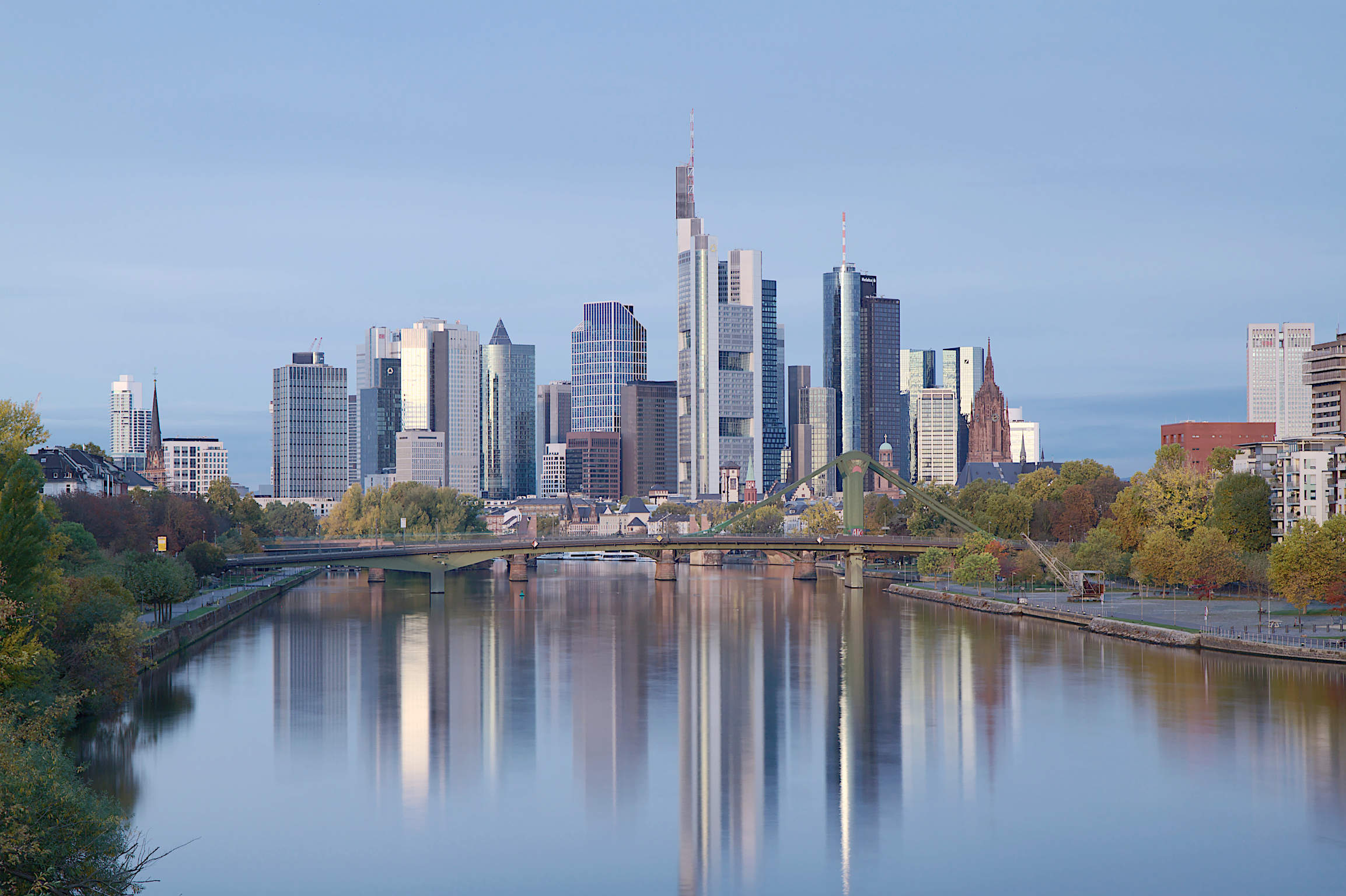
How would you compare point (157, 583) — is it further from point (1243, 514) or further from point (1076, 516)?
point (1076, 516)

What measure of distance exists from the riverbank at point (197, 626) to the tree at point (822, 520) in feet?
264

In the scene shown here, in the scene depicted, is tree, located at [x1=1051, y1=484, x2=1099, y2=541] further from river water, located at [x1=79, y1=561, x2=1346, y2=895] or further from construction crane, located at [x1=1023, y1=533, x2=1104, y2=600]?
river water, located at [x1=79, y1=561, x2=1346, y2=895]

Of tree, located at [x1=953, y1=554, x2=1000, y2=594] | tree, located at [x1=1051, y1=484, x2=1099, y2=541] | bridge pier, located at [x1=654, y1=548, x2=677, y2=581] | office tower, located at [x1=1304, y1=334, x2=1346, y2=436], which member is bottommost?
bridge pier, located at [x1=654, y1=548, x2=677, y2=581]

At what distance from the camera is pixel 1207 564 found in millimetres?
74438

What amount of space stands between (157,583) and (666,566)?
65188mm

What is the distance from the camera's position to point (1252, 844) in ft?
95.8

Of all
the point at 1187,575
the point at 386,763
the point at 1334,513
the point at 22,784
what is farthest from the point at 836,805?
the point at 1334,513

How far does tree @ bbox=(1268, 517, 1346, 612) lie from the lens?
5859cm

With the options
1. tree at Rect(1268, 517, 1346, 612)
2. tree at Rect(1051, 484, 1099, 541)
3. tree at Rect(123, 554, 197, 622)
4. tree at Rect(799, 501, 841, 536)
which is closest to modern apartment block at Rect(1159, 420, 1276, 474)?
tree at Rect(799, 501, 841, 536)

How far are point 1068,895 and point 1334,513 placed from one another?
6456 centimetres

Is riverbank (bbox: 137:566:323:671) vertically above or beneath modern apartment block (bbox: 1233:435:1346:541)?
beneath

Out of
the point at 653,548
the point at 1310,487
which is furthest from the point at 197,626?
the point at 1310,487

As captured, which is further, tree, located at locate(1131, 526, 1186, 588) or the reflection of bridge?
the reflection of bridge

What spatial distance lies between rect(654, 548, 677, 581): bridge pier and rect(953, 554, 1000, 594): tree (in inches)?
1262
